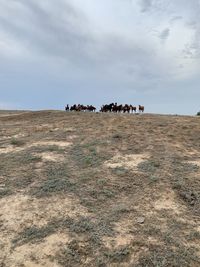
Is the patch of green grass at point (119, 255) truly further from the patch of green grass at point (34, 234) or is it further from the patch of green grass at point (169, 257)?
the patch of green grass at point (34, 234)

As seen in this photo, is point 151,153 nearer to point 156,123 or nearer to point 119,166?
point 119,166

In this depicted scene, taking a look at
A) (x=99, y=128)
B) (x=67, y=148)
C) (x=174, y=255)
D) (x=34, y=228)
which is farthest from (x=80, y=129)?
(x=174, y=255)

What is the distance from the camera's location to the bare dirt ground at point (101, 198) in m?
11.2

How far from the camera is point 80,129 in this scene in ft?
75.9

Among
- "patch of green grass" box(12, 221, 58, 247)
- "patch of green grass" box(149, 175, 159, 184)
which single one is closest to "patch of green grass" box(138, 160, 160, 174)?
"patch of green grass" box(149, 175, 159, 184)

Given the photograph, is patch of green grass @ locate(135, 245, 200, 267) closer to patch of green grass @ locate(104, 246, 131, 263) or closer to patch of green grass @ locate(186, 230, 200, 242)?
patch of green grass @ locate(104, 246, 131, 263)

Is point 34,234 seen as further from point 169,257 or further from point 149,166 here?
point 149,166

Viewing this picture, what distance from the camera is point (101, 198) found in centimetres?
1413

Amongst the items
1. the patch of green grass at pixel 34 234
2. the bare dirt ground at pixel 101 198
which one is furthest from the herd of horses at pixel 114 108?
the patch of green grass at pixel 34 234

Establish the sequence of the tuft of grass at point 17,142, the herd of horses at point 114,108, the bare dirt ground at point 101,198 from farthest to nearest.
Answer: the herd of horses at point 114,108
the tuft of grass at point 17,142
the bare dirt ground at point 101,198

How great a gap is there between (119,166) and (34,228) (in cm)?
547

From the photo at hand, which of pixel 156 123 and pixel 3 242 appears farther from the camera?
pixel 156 123

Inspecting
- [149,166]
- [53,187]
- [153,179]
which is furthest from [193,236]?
A: [53,187]

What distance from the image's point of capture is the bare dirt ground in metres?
11.2
